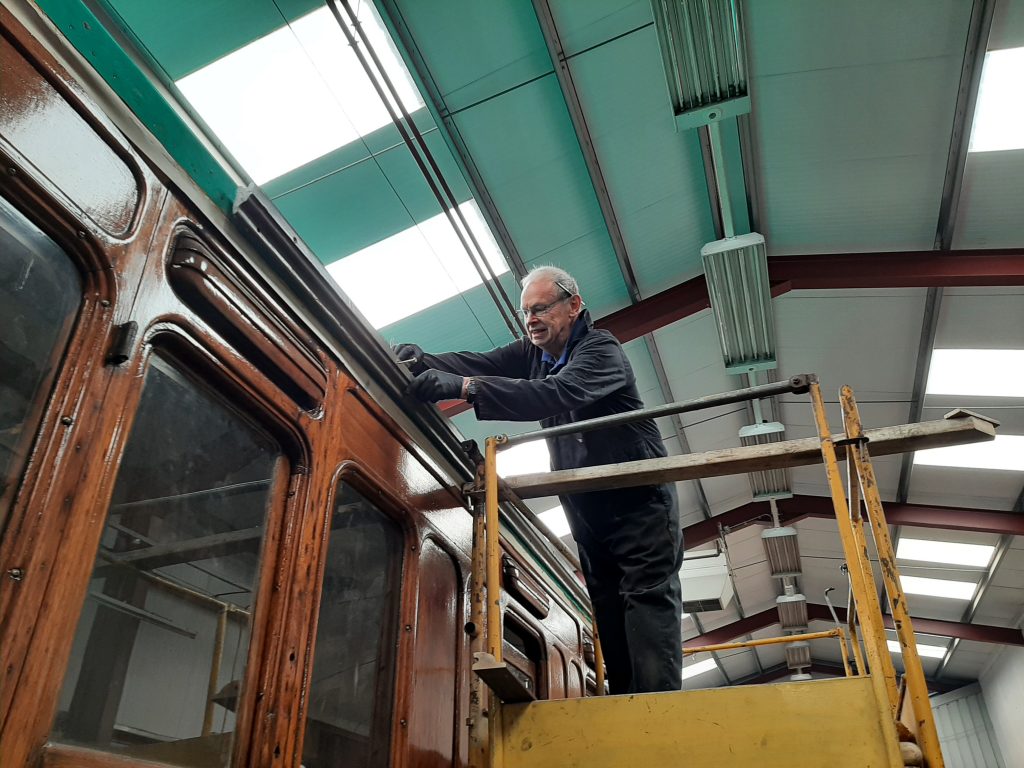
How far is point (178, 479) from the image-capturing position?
172cm

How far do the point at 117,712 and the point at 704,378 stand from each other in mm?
7646

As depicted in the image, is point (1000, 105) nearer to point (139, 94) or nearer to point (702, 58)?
point (702, 58)

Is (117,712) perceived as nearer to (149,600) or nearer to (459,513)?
(149,600)

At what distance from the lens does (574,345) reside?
3059 millimetres

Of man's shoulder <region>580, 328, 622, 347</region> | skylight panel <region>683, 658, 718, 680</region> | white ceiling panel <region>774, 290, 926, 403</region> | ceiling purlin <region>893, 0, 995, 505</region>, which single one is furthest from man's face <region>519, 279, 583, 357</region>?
skylight panel <region>683, 658, 718, 680</region>

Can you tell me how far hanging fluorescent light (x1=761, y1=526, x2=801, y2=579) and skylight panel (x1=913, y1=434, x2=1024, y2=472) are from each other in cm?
234

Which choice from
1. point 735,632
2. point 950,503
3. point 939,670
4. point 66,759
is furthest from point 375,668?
point 939,670

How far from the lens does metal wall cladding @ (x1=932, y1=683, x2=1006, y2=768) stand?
55.6 feet

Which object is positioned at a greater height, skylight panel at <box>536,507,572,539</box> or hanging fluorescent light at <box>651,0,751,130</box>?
hanging fluorescent light at <box>651,0,751,130</box>

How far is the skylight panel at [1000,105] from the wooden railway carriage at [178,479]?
4996 millimetres

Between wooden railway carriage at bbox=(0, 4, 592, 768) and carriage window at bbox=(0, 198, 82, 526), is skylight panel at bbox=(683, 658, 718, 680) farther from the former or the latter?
carriage window at bbox=(0, 198, 82, 526)

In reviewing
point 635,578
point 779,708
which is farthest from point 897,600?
point 635,578

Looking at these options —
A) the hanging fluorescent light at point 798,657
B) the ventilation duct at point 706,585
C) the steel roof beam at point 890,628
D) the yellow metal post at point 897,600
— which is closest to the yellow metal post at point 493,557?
the yellow metal post at point 897,600

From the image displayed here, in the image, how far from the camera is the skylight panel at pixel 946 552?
11789 mm
